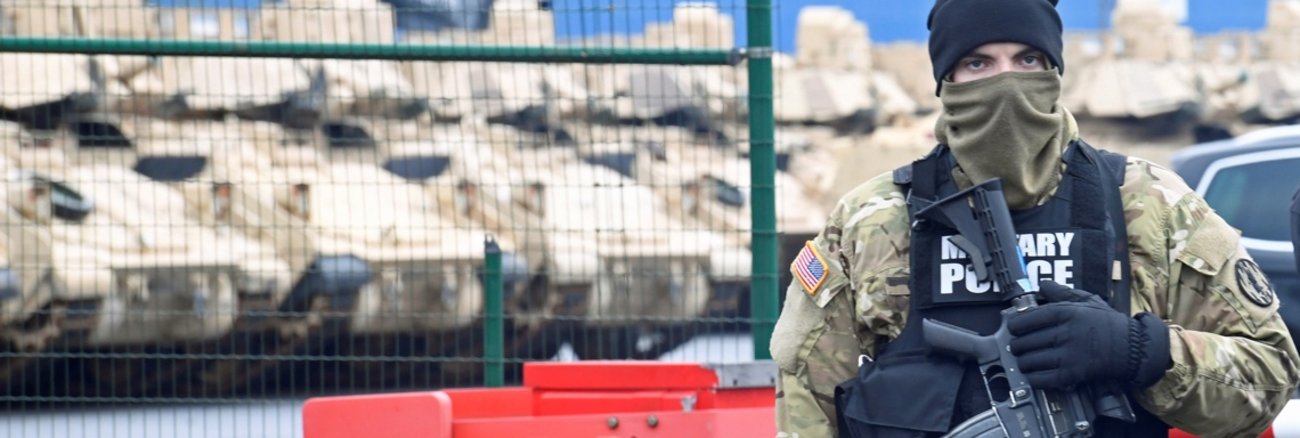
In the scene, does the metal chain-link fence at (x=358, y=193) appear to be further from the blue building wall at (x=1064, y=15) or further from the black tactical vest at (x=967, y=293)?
the blue building wall at (x=1064, y=15)

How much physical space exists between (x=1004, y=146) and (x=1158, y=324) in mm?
342

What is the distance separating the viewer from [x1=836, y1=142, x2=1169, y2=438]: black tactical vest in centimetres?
252

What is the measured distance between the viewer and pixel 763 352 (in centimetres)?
460

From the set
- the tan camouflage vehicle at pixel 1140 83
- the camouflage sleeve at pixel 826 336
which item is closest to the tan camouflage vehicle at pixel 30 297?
the camouflage sleeve at pixel 826 336

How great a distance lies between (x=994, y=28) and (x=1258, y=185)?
289 centimetres

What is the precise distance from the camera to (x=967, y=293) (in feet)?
8.30

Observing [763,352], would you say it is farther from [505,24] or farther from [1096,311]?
[1096,311]

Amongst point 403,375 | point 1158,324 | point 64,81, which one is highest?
point 64,81

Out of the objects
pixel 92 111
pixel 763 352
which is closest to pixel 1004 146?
pixel 763 352

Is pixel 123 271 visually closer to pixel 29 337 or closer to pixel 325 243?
pixel 29 337

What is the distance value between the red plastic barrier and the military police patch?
986mm

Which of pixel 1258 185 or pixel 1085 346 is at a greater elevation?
pixel 1258 185

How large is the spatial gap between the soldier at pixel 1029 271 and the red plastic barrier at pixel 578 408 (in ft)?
3.38

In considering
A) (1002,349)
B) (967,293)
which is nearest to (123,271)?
(967,293)
